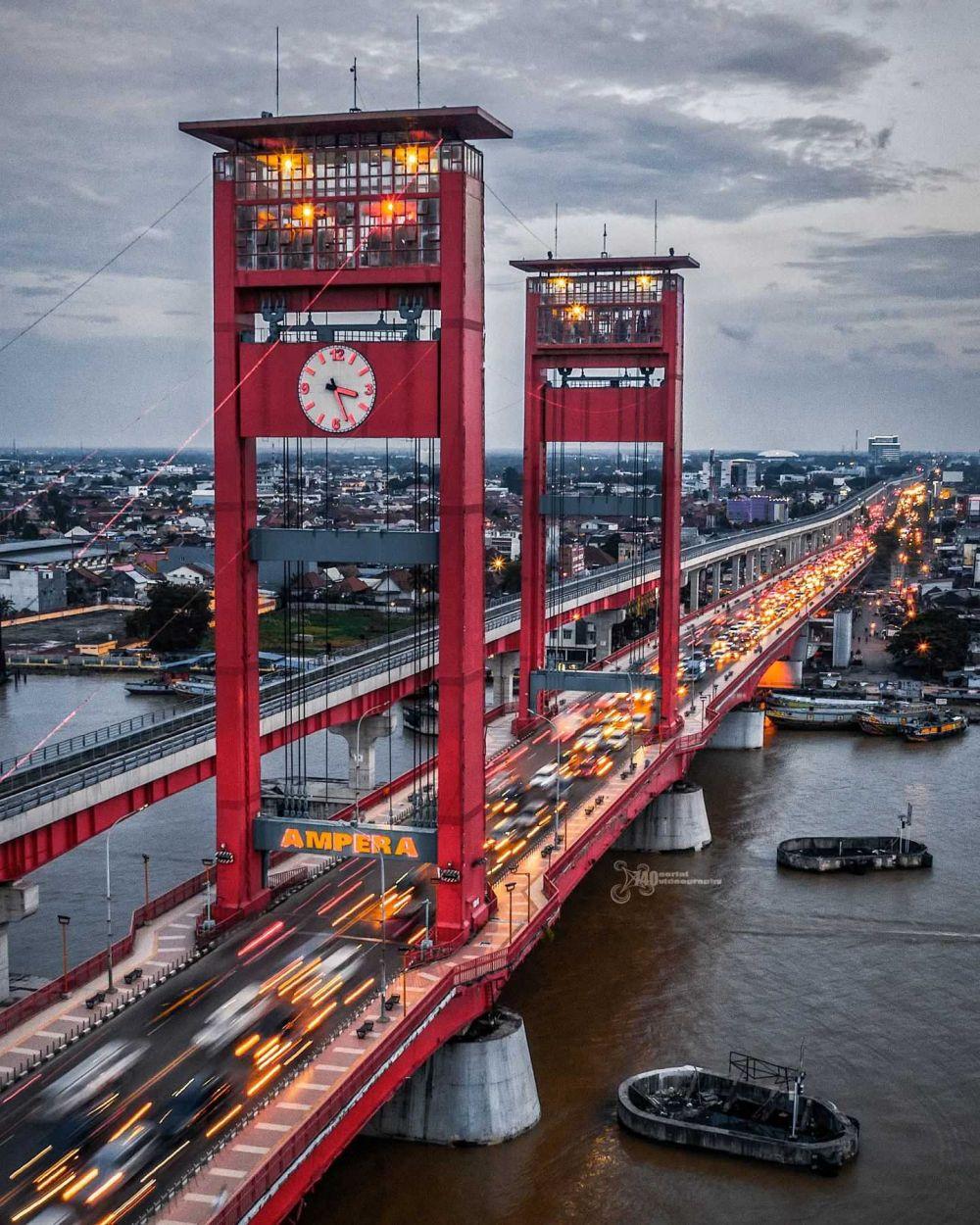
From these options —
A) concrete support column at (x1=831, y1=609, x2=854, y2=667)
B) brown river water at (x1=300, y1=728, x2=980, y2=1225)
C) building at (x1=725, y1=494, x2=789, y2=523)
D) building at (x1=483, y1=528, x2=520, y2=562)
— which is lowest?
brown river water at (x1=300, y1=728, x2=980, y2=1225)

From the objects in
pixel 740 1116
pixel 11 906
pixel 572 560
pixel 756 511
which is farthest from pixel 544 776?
pixel 756 511

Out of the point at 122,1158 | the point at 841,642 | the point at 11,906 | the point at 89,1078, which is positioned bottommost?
the point at 841,642

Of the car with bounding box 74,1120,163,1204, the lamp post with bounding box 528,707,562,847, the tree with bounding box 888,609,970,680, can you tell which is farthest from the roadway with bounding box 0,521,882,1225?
the tree with bounding box 888,609,970,680

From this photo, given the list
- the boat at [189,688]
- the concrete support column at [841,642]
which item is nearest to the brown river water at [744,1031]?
the boat at [189,688]

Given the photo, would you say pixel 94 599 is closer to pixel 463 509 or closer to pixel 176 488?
pixel 463 509

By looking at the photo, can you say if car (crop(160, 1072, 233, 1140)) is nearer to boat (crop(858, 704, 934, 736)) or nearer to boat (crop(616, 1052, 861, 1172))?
boat (crop(616, 1052, 861, 1172))

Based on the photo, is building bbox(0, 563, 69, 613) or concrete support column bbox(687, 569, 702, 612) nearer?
concrete support column bbox(687, 569, 702, 612)

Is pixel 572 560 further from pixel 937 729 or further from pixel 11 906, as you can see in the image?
pixel 11 906
